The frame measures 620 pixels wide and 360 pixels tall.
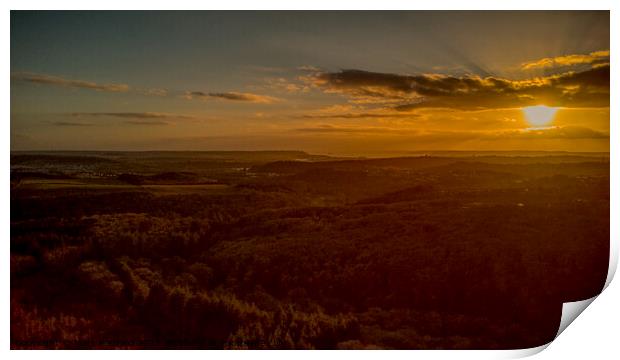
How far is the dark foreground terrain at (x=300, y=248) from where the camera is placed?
154 inches

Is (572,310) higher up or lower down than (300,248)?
lower down

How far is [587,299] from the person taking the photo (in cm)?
409

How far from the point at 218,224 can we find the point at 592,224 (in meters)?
2.55

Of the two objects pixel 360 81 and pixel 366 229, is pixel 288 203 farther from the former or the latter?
pixel 360 81

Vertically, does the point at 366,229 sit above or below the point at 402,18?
below

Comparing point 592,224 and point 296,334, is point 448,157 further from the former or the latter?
point 296,334

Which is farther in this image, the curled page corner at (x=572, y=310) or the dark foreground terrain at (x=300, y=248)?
the curled page corner at (x=572, y=310)

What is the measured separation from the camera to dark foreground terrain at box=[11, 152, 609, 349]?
3.92 m

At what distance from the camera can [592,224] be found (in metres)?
4.13

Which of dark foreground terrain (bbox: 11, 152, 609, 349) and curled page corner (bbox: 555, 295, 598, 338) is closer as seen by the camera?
dark foreground terrain (bbox: 11, 152, 609, 349)

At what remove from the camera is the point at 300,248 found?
405 cm
